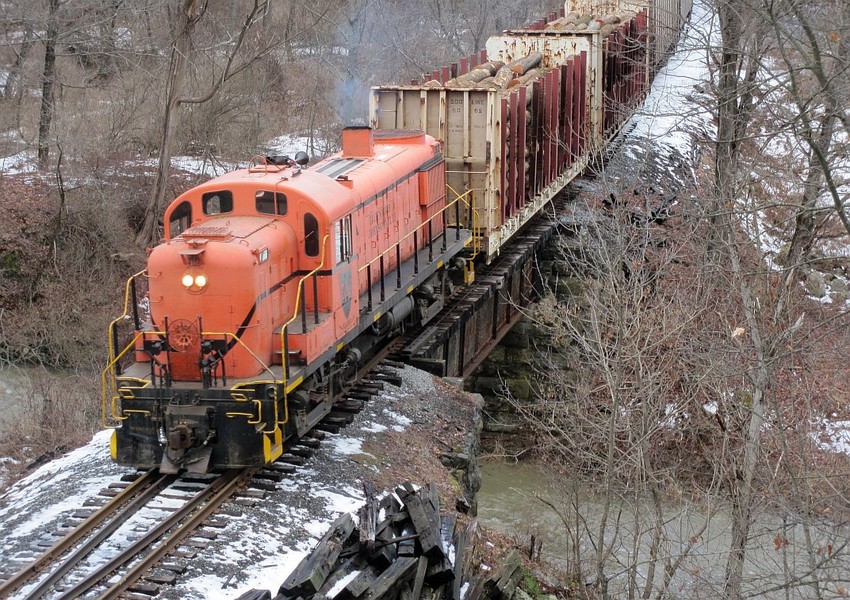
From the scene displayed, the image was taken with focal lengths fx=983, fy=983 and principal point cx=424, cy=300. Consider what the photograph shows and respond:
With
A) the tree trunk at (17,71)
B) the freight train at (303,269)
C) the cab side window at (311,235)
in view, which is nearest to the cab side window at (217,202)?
the freight train at (303,269)

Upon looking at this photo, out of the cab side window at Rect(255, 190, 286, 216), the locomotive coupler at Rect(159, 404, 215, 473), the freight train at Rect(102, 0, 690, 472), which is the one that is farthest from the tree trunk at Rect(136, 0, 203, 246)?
the locomotive coupler at Rect(159, 404, 215, 473)

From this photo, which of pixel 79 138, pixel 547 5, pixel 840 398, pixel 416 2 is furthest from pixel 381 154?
pixel 547 5

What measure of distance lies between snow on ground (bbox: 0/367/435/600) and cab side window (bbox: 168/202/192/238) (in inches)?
116

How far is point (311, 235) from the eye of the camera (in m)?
12.3

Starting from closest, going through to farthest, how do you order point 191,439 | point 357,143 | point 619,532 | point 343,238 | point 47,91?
point 191,439 < point 343,238 < point 357,143 < point 619,532 < point 47,91

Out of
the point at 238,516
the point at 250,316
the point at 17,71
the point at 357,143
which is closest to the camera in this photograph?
the point at 238,516

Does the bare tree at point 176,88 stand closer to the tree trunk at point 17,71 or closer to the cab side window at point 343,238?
the tree trunk at point 17,71

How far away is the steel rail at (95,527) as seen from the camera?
900cm

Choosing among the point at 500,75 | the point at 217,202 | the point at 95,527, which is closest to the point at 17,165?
the point at 500,75

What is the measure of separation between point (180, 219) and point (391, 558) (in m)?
5.08

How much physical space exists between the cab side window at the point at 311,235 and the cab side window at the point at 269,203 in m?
0.32

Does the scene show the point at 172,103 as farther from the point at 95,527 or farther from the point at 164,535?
the point at 164,535

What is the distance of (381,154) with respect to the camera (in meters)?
15.9

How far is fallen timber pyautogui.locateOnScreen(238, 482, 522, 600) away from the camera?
29.5 feet
